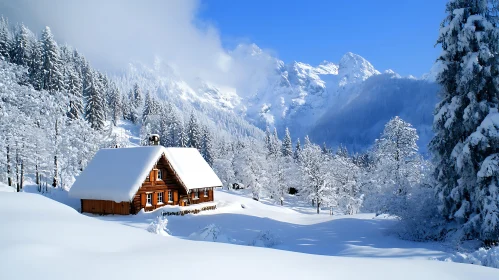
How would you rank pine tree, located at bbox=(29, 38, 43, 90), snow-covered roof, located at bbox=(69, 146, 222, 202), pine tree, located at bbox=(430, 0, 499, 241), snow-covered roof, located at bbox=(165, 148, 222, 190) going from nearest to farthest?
pine tree, located at bbox=(430, 0, 499, 241)
snow-covered roof, located at bbox=(69, 146, 222, 202)
snow-covered roof, located at bbox=(165, 148, 222, 190)
pine tree, located at bbox=(29, 38, 43, 90)

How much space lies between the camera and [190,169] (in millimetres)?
36594

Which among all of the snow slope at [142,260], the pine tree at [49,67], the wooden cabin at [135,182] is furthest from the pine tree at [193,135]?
the snow slope at [142,260]

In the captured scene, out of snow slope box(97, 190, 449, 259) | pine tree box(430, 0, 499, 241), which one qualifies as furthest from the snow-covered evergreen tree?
pine tree box(430, 0, 499, 241)

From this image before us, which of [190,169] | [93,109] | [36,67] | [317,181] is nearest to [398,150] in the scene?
[317,181]

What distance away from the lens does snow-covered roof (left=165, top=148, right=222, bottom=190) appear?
33.6m

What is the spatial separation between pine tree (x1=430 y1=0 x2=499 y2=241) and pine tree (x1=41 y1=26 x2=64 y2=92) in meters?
60.5

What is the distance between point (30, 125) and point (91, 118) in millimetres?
29410

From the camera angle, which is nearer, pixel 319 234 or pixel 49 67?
pixel 319 234

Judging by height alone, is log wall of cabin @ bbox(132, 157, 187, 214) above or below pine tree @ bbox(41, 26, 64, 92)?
below

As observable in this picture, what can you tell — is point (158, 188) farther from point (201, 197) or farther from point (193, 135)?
point (193, 135)

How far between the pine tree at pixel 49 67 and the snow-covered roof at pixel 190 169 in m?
34.4

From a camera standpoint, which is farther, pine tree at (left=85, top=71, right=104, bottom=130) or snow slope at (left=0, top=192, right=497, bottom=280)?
pine tree at (left=85, top=71, right=104, bottom=130)

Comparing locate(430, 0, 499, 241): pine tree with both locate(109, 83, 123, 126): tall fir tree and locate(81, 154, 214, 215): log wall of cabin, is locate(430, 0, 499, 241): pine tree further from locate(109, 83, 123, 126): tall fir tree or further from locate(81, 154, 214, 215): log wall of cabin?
locate(109, 83, 123, 126): tall fir tree

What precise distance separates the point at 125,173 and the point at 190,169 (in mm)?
7769
